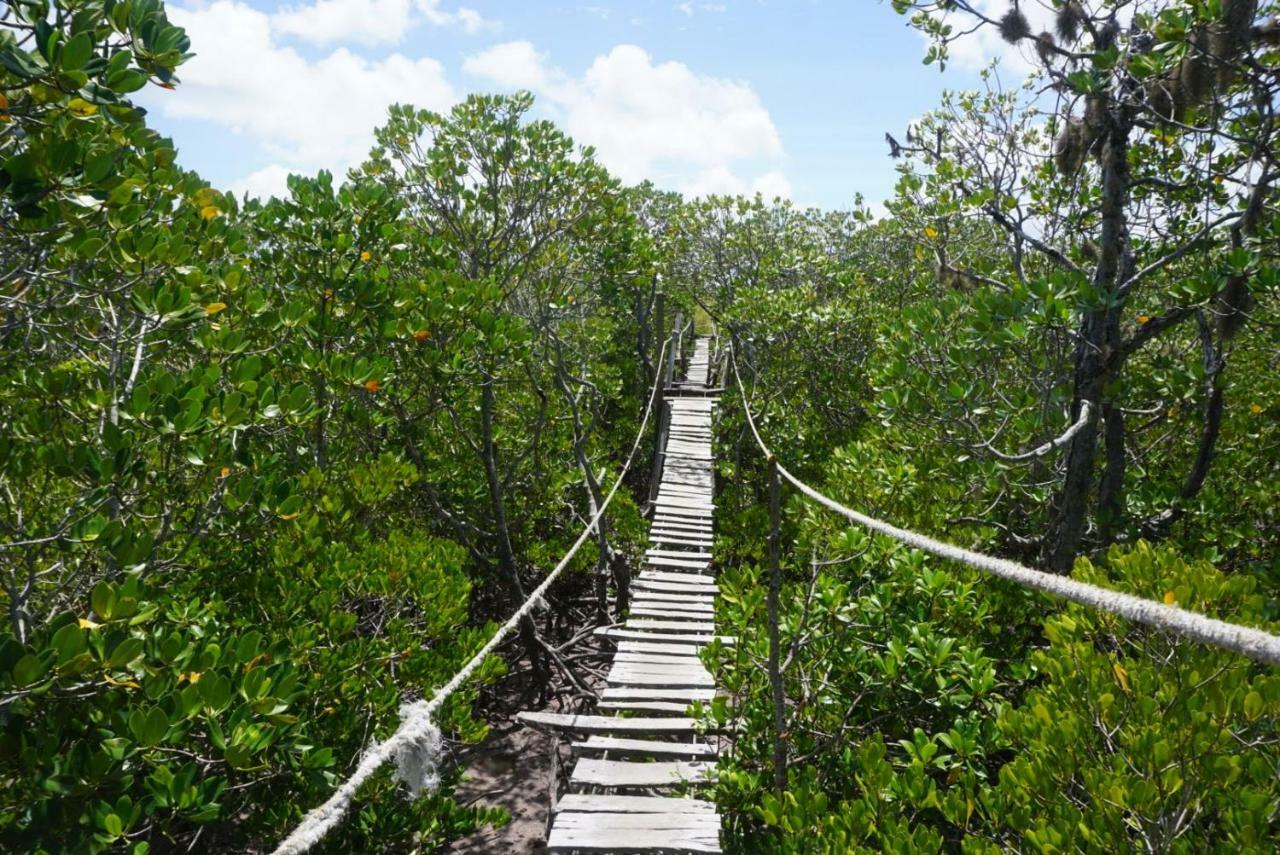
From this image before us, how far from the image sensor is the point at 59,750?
186cm

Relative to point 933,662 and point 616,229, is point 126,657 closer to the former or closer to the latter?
point 933,662

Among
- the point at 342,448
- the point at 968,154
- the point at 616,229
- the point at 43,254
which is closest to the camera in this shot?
the point at 43,254

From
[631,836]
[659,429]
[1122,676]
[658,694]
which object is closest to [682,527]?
[659,429]

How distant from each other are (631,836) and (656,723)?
41.3 inches

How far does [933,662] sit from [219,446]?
10.7 feet

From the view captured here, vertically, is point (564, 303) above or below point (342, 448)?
above

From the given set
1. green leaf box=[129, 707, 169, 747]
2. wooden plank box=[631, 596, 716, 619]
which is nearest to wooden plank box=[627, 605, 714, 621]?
wooden plank box=[631, 596, 716, 619]

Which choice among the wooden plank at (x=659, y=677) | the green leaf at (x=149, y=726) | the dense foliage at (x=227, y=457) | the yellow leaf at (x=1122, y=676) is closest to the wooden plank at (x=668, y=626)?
the wooden plank at (x=659, y=677)

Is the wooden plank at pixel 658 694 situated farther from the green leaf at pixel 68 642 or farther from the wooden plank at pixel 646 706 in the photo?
the green leaf at pixel 68 642

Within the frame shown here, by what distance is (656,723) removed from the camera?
4.09 metres

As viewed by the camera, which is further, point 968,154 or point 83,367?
point 968,154

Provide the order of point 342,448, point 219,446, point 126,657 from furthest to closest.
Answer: point 342,448, point 219,446, point 126,657

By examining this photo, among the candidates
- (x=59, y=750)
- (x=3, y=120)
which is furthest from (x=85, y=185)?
(x=59, y=750)

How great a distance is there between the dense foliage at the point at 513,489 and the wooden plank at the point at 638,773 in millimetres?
322
